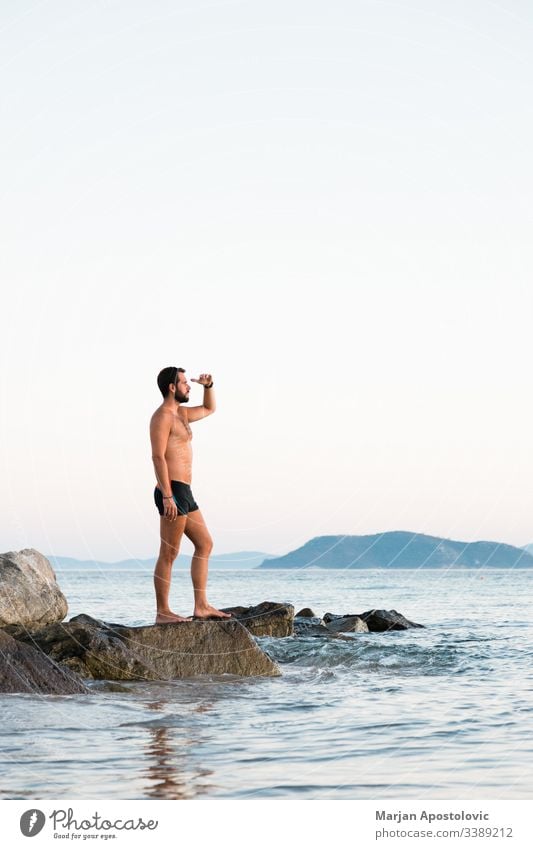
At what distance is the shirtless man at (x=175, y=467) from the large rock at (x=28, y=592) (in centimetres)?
564

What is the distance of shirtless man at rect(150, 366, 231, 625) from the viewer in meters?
10.6

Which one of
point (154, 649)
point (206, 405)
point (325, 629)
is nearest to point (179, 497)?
point (206, 405)

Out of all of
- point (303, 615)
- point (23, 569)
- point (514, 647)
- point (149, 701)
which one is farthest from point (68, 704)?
point (303, 615)

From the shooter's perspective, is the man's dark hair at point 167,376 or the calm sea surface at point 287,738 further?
the man's dark hair at point 167,376

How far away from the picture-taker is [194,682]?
11.8m

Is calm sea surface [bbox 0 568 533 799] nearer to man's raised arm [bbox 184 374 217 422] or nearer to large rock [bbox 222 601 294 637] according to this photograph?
man's raised arm [bbox 184 374 217 422]

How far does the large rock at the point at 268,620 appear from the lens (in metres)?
18.5

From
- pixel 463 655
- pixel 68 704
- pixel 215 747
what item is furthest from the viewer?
pixel 463 655

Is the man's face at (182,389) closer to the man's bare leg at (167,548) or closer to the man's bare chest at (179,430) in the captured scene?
the man's bare chest at (179,430)

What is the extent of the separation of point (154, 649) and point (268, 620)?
6.79 meters

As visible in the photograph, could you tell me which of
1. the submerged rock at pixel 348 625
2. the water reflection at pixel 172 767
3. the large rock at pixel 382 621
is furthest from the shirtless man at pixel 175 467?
the large rock at pixel 382 621
